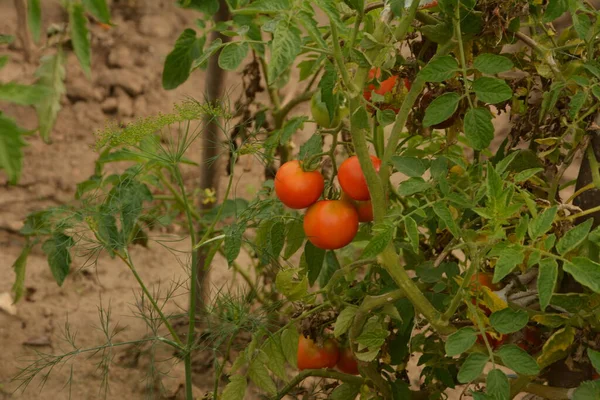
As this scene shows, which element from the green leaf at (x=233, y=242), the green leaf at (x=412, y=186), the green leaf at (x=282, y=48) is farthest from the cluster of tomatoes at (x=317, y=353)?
the green leaf at (x=282, y=48)

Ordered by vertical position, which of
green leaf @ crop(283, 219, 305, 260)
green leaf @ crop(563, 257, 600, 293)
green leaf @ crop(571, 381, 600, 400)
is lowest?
green leaf @ crop(571, 381, 600, 400)

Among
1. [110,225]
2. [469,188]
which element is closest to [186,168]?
[110,225]

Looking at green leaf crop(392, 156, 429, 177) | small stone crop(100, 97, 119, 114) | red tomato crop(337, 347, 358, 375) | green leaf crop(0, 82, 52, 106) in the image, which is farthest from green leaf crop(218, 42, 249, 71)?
small stone crop(100, 97, 119, 114)

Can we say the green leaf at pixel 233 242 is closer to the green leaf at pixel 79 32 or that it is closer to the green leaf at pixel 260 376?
the green leaf at pixel 260 376

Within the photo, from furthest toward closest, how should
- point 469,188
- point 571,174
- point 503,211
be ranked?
point 571,174 < point 469,188 < point 503,211

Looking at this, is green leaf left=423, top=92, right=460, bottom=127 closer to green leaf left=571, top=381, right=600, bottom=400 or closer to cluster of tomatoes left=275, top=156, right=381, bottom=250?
cluster of tomatoes left=275, top=156, right=381, bottom=250

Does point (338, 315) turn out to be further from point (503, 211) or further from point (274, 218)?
point (503, 211)

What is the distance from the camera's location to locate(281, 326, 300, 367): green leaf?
4.49 feet

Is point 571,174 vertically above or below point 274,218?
below

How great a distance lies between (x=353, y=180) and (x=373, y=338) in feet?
0.87

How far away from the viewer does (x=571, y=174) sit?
290cm

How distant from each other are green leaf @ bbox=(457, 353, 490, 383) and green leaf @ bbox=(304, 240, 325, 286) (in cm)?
46

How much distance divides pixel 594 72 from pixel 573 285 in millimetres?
394

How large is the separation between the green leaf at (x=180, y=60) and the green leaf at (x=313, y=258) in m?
0.46
